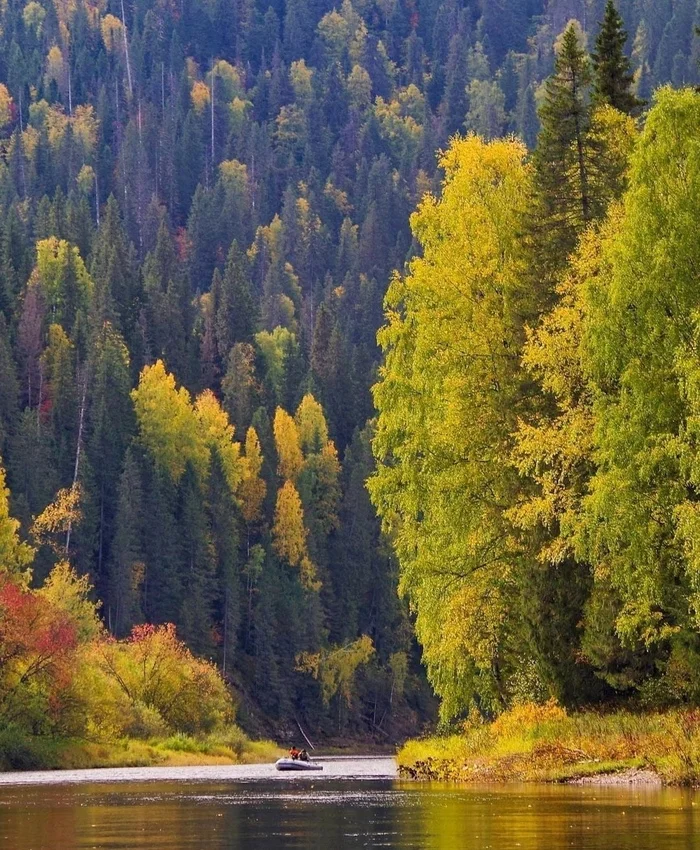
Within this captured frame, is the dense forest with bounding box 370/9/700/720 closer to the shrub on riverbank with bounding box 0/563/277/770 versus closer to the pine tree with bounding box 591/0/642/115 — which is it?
the pine tree with bounding box 591/0/642/115

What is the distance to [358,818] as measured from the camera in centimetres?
3362

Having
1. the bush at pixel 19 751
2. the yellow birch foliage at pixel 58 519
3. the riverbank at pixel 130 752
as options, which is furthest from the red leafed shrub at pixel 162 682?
the yellow birch foliage at pixel 58 519

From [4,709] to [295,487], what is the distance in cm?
8424

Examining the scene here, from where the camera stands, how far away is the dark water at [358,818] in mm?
27203

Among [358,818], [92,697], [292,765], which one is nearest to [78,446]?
[92,697]

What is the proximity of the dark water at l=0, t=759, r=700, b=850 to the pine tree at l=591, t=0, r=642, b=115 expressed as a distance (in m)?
20.9

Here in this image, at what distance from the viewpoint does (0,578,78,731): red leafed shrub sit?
267 ft

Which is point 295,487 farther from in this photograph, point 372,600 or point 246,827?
point 246,827

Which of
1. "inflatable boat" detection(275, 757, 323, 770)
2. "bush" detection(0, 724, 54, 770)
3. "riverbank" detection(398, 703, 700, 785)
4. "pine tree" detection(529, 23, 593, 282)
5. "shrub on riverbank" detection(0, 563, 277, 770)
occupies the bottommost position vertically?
"riverbank" detection(398, 703, 700, 785)

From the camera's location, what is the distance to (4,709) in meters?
80.8

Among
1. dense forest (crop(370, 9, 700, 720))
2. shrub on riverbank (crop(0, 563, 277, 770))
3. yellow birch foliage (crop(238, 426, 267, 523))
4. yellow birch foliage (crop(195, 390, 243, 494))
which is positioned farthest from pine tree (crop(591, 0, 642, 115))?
yellow birch foliage (crop(238, 426, 267, 523))

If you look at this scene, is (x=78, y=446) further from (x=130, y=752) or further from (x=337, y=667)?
(x=130, y=752)

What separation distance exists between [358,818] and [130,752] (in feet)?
176

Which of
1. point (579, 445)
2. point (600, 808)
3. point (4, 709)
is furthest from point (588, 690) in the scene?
point (4, 709)
